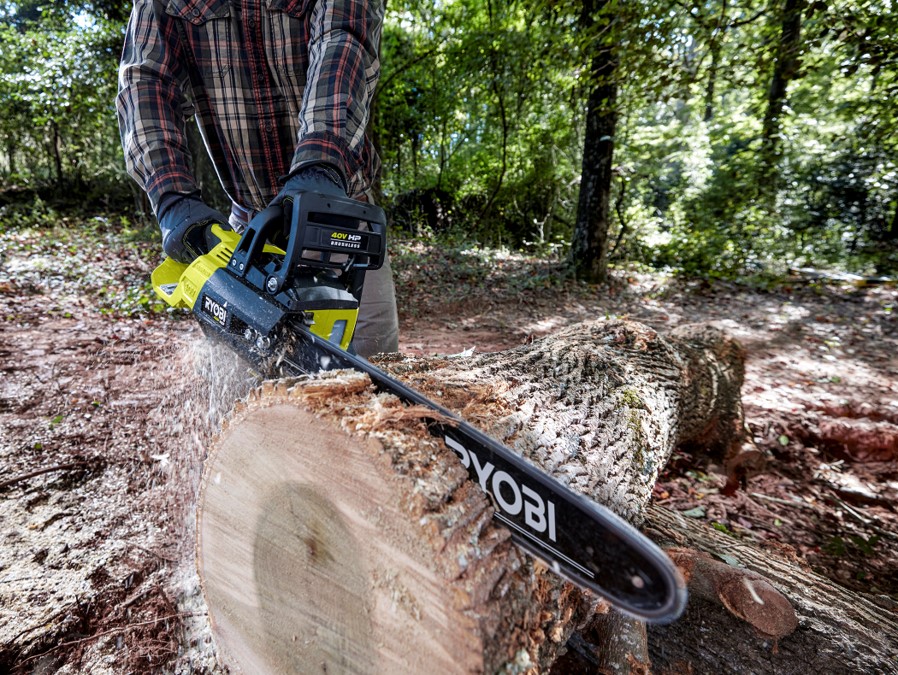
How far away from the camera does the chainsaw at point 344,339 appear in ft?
2.43

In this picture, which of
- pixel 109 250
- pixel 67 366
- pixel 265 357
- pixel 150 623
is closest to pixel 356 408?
pixel 265 357

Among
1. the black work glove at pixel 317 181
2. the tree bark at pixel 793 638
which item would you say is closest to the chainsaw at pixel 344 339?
the black work glove at pixel 317 181

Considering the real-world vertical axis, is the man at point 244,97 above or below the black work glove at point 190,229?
above

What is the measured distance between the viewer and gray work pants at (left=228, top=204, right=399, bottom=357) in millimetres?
2510

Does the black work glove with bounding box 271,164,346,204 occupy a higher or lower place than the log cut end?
higher

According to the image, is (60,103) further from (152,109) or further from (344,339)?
(344,339)

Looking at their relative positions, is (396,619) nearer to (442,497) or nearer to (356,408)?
(442,497)

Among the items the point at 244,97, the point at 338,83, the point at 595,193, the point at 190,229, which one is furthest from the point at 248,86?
the point at 595,193

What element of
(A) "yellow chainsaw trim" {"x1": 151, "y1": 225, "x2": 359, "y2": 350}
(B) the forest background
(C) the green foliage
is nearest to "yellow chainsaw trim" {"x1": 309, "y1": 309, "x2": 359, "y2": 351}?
(A) "yellow chainsaw trim" {"x1": 151, "y1": 225, "x2": 359, "y2": 350}

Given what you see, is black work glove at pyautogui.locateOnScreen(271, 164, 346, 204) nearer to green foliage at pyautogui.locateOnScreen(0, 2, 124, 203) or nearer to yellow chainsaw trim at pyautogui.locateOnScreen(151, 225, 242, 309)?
yellow chainsaw trim at pyautogui.locateOnScreen(151, 225, 242, 309)

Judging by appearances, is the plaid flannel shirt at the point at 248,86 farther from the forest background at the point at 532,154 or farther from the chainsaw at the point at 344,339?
the forest background at the point at 532,154

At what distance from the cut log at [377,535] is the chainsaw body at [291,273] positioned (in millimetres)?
288

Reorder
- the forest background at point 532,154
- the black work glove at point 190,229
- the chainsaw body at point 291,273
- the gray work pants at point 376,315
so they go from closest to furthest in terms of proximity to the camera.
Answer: the chainsaw body at point 291,273, the black work glove at point 190,229, the gray work pants at point 376,315, the forest background at point 532,154

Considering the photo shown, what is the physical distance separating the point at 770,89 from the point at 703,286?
4.20 meters
